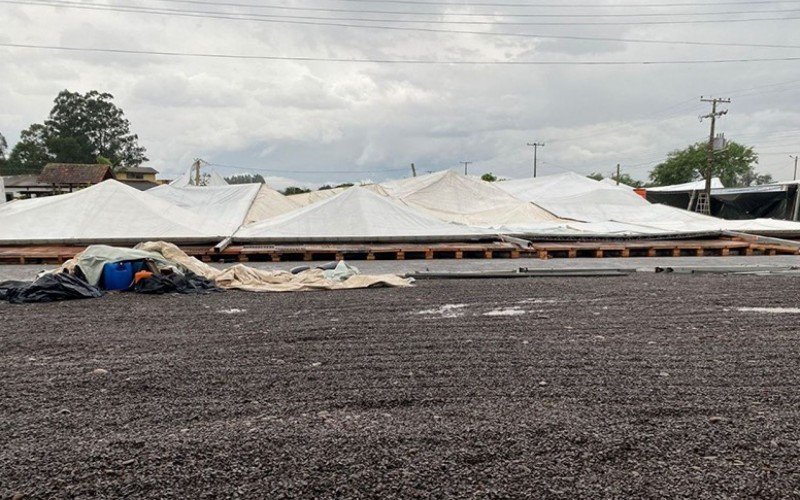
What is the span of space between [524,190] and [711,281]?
551 inches

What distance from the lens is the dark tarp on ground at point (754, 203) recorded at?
20344 millimetres

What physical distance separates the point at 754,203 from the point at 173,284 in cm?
2413

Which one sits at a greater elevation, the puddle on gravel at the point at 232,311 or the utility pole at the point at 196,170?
the utility pole at the point at 196,170

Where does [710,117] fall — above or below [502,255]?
above

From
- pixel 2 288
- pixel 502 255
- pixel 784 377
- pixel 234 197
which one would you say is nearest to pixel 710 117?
pixel 502 255

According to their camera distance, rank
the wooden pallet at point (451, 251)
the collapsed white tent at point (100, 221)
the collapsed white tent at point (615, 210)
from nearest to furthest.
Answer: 1. the wooden pallet at point (451, 251)
2. the collapsed white tent at point (100, 221)
3. the collapsed white tent at point (615, 210)

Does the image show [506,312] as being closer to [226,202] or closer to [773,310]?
[773,310]

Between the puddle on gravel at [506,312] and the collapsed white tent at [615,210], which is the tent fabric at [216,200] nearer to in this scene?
the puddle on gravel at [506,312]

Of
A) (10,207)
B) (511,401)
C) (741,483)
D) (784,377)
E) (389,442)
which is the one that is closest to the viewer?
(741,483)

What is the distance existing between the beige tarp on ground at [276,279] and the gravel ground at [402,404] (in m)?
1.50

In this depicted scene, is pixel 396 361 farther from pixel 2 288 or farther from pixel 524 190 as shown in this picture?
pixel 524 190

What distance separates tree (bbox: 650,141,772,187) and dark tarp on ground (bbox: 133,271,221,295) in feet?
151

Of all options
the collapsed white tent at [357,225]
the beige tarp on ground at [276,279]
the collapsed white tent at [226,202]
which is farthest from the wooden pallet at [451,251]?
the collapsed white tent at [226,202]

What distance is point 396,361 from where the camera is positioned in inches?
139
